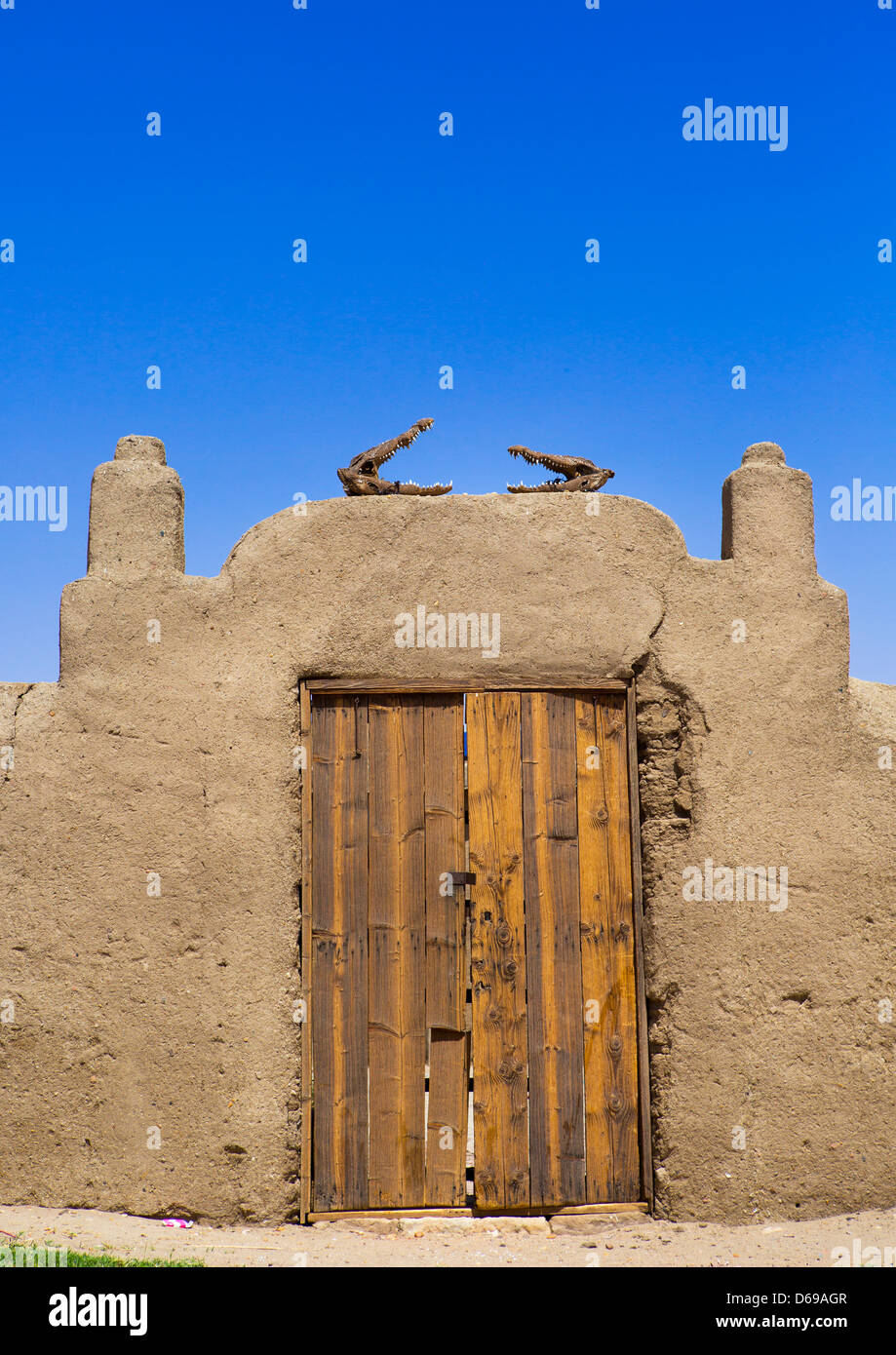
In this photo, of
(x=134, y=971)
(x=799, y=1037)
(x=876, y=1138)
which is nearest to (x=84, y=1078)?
(x=134, y=971)

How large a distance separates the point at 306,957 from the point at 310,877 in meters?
0.33

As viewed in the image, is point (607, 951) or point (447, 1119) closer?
point (447, 1119)

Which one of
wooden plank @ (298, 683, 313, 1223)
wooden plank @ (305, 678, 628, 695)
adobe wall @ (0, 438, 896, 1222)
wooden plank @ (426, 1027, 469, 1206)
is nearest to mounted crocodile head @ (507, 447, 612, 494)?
adobe wall @ (0, 438, 896, 1222)

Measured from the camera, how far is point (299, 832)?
4438mm

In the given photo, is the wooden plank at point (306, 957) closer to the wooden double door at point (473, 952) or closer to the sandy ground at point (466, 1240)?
the wooden double door at point (473, 952)

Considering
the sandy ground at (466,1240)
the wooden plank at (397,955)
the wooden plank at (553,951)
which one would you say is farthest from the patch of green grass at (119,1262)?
A: the wooden plank at (553,951)

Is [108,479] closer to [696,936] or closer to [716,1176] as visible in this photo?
[696,936]

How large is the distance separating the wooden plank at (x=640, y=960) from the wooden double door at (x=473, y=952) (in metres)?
0.03

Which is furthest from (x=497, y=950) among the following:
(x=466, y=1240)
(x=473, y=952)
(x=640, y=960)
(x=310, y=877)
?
(x=466, y=1240)

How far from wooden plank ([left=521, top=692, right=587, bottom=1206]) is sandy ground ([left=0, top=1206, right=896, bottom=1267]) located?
23 centimetres

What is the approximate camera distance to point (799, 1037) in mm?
4352

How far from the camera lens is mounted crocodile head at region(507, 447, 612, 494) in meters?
4.70

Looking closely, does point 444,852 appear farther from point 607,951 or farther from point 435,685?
point 607,951
